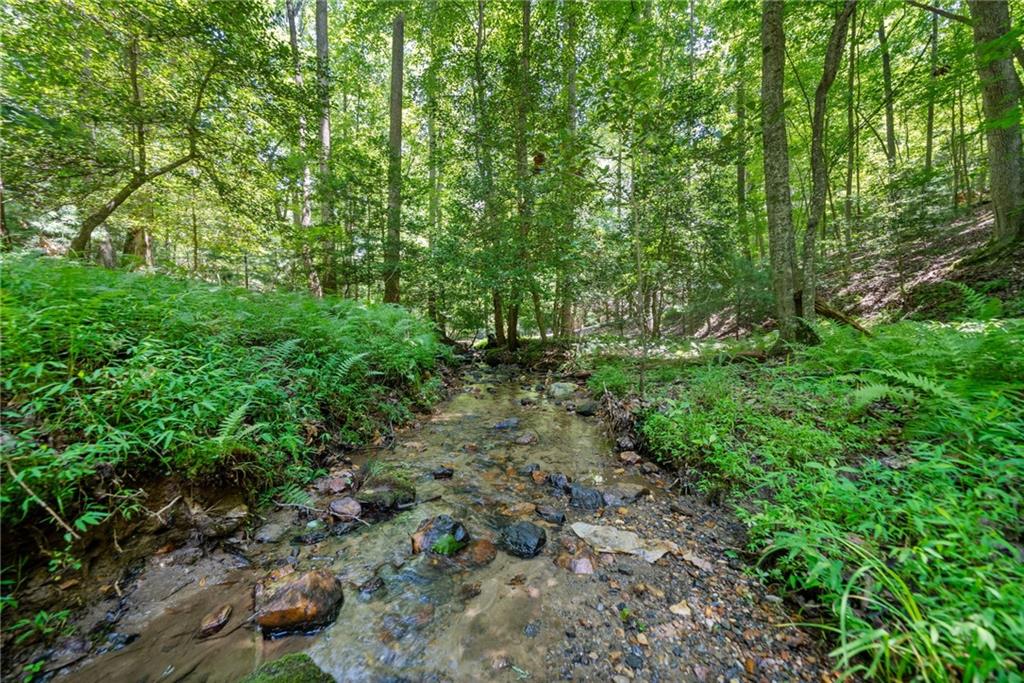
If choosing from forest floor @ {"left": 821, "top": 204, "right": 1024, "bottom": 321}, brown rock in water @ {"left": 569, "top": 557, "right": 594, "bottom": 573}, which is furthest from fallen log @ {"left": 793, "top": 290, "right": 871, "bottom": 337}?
brown rock in water @ {"left": 569, "top": 557, "right": 594, "bottom": 573}

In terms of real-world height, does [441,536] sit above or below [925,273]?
below

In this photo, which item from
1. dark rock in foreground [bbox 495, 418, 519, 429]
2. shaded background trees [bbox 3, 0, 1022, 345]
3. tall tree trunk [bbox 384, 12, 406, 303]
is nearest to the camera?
shaded background trees [bbox 3, 0, 1022, 345]

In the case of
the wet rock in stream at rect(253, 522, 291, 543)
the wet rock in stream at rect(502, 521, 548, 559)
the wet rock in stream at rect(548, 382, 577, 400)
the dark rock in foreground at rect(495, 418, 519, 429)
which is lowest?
the wet rock in stream at rect(502, 521, 548, 559)

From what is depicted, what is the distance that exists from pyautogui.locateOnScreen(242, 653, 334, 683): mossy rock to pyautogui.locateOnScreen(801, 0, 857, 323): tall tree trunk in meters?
7.29

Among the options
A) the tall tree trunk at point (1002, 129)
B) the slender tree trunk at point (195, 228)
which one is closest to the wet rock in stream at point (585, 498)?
the tall tree trunk at point (1002, 129)

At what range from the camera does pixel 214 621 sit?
6.39ft

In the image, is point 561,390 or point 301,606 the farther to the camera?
point 561,390

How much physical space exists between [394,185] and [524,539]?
9.68m

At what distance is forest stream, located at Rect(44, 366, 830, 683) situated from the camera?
175cm

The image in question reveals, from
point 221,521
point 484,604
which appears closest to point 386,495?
point 221,521

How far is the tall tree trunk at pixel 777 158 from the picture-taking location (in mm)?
5562

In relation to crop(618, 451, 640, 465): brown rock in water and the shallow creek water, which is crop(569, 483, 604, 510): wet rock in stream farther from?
crop(618, 451, 640, 465): brown rock in water

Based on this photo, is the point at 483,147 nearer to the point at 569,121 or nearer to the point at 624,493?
the point at 569,121

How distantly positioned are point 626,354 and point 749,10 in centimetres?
779
